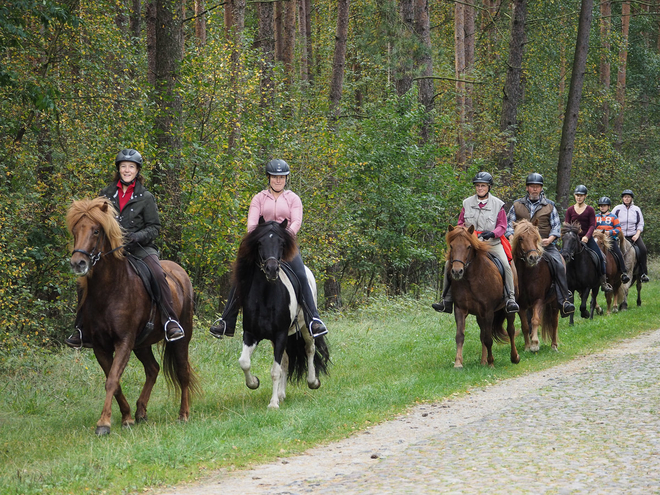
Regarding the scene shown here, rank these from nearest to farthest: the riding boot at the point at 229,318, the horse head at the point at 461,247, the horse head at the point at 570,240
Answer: the riding boot at the point at 229,318
the horse head at the point at 461,247
the horse head at the point at 570,240

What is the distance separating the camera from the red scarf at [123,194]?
8.55 metres

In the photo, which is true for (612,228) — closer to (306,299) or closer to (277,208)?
(306,299)

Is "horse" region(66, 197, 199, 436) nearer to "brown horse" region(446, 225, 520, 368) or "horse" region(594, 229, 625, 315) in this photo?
"brown horse" region(446, 225, 520, 368)

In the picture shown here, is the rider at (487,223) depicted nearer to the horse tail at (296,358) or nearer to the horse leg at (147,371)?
the horse tail at (296,358)

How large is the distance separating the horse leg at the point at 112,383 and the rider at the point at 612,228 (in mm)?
14732

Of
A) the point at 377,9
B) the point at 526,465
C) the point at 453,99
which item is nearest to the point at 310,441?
the point at 526,465

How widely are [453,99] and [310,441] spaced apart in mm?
27327

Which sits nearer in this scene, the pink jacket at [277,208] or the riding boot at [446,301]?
the pink jacket at [277,208]

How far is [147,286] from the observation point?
27.6 ft

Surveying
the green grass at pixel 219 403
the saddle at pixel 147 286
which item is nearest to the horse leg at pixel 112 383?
the green grass at pixel 219 403

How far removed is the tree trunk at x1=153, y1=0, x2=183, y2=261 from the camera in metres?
14.6

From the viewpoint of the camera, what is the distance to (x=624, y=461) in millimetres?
6203

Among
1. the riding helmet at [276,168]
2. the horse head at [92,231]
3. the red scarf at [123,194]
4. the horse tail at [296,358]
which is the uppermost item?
the riding helmet at [276,168]

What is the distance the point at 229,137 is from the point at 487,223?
667 cm
